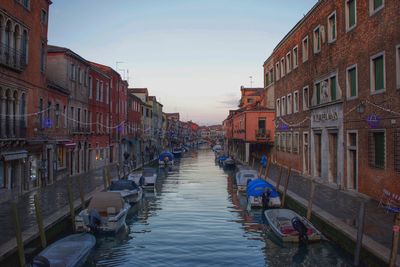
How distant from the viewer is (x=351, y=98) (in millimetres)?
21297

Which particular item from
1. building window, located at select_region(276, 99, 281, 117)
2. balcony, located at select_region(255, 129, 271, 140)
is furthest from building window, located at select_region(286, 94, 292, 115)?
balcony, located at select_region(255, 129, 271, 140)

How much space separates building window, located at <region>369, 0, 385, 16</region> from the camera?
1766 centimetres

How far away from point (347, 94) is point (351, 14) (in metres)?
4.32

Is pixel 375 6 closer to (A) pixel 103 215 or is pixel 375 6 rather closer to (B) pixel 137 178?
(A) pixel 103 215

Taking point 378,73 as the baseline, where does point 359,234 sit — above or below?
below

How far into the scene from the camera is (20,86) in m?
21.8

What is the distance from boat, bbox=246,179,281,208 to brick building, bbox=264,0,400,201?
398 centimetres

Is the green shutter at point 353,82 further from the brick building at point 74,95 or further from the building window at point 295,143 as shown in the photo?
the brick building at point 74,95

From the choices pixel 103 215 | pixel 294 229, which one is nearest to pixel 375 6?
pixel 294 229

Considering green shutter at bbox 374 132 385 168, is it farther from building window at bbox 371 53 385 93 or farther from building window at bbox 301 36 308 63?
building window at bbox 301 36 308 63

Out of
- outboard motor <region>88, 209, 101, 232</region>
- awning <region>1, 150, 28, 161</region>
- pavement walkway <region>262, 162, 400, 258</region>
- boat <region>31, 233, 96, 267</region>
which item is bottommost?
boat <region>31, 233, 96, 267</region>

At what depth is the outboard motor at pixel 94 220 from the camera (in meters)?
16.3

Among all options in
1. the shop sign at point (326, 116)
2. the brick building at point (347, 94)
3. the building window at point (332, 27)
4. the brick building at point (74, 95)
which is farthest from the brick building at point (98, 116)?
the building window at point (332, 27)

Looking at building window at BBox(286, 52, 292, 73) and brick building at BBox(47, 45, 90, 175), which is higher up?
building window at BBox(286, 52, 292, 73)
